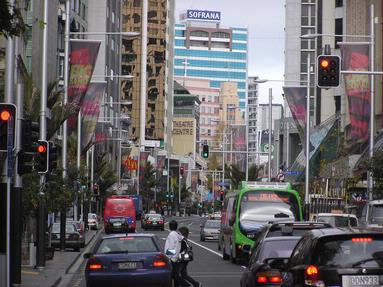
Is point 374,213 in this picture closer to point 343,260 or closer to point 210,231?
point 343,260

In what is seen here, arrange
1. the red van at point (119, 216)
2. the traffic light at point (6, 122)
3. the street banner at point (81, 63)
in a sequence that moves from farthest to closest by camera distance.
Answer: the red van at point (119, 216)
the street banner at point (81, 63)
the traffic light at point (6, 122)

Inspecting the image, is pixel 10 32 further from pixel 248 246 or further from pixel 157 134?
pixel 157 134

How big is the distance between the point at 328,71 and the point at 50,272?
10352 millimetres

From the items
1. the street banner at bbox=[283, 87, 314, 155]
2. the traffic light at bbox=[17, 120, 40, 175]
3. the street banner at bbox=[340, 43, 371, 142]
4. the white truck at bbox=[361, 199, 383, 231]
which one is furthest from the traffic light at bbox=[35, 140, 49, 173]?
the street banner at bbox=[283, 87, 314, 155]

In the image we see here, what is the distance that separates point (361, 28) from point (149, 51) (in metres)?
110

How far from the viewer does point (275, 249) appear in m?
19.4

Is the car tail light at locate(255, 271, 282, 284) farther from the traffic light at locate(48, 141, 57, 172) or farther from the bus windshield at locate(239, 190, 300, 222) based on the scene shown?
the bus windshield at locate(239, 190, 300, 222)

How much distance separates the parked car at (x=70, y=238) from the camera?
4909 centimetres

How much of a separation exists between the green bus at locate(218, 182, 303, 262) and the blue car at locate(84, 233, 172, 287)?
606 inches

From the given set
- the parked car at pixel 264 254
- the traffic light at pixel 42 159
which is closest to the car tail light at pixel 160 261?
the parked car at pixel 264 254

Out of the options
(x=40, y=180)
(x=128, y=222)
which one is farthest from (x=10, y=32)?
(x=128, y=222)

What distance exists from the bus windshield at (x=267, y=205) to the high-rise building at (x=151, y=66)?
13727 cm

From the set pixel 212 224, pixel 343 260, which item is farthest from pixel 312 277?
pixel 212 224

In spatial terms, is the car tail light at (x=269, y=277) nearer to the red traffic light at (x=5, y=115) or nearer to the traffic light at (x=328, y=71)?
the red traffic light at (x=5, y=115)
